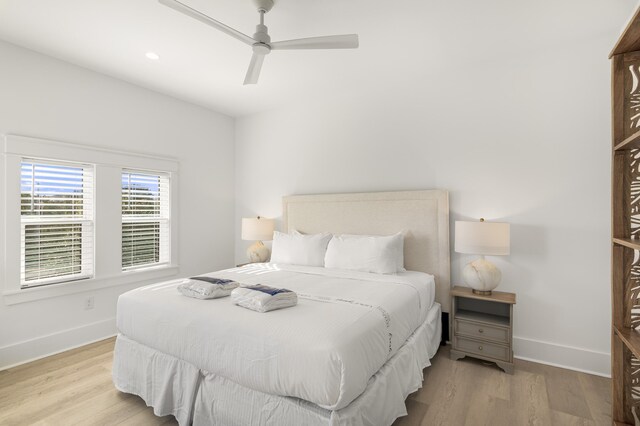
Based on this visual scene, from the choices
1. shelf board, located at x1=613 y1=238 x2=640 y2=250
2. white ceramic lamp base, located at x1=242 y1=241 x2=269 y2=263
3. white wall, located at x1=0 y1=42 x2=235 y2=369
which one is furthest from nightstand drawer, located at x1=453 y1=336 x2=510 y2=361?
white wall, located at x1=0 y1=42 x2=235 y2=369

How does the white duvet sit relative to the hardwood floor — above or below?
above

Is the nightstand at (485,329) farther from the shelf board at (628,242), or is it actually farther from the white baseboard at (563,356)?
the shelf board at (628,242)

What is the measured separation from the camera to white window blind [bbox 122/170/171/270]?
12.0ft

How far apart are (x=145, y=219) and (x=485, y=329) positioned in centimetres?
378

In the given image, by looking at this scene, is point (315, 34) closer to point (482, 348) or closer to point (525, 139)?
point (525, 139)

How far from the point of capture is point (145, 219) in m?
3.82

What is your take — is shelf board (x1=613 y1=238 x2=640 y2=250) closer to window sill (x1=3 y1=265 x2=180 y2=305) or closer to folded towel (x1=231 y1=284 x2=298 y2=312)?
folded towel (x1=231 y1=284 x2=298 y2=312)

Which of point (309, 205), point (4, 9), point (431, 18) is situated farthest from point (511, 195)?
point (4, 9)

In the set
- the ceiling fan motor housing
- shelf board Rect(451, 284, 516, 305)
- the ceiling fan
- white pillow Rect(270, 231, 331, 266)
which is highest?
the ceiling fan motor housing

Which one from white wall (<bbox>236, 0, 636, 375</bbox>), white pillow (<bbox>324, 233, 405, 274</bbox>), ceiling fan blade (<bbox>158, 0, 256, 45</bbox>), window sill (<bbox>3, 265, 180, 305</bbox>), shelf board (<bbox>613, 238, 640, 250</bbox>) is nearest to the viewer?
shelf board (<bbox>613, 238, 640, 250</bbox>)

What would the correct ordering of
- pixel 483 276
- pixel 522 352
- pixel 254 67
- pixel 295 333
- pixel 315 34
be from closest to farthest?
pixel 295 333 < pixel 254 67 < pixel 315 34 < pixel 483 276 < pixel 522 352

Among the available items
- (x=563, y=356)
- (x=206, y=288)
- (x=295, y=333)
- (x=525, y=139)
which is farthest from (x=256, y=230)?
(x=563, y=356)

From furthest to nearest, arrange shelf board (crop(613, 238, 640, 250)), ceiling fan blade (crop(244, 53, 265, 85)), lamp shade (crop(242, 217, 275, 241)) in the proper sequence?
lamp shade (crop(242, 217, 275, 241))
ceiling fan blade (crop(244, 53, 265, 85))
shelf board (crop(613, 238, 640, 250))

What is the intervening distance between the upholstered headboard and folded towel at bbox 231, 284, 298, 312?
1.74 m
